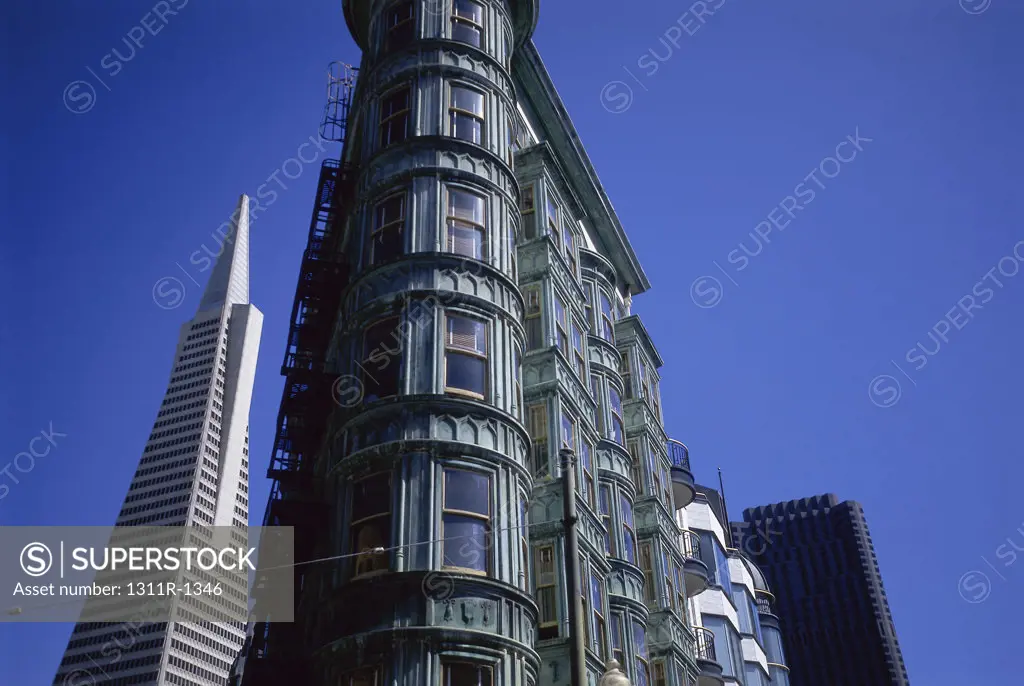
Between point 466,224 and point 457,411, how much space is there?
6.14 metres

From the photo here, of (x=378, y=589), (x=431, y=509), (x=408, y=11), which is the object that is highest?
(x=408, y=11)

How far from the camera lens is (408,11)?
32.0 m

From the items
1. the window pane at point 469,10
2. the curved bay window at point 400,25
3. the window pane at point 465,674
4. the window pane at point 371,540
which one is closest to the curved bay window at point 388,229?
the curved bay window at point 400,25

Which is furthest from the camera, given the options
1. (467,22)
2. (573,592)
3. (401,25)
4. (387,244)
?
(467,22)

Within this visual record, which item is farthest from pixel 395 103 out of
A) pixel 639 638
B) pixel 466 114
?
pixel 639 638

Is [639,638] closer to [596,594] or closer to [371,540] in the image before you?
[596,594]

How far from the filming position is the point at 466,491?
2294 cm

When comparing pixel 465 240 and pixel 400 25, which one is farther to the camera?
pixel 400 25

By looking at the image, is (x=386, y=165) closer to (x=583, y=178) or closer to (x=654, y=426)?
(x=583, y=178)

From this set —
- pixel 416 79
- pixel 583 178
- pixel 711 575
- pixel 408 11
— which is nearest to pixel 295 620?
pixel 416 79

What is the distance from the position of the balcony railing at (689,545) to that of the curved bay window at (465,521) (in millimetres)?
28971

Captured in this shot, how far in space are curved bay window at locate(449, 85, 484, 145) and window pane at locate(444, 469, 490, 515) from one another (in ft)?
34.8

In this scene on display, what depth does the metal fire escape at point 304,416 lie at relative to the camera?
983 inches

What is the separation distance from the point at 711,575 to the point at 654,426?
64.7 feet
